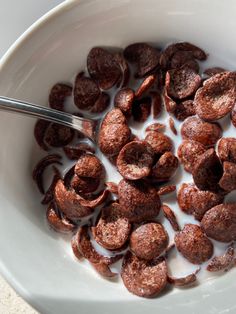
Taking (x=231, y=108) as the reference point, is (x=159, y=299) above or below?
below

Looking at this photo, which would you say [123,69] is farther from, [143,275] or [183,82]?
[143,275]

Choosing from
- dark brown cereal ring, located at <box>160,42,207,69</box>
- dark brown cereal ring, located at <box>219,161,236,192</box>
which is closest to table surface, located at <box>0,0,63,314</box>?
dark brown cereal ring, located at <box>160,42,207,69</box>

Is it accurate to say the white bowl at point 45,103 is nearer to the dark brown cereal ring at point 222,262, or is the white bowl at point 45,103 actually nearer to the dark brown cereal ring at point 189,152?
the dark brown cereal ring at point 222,262

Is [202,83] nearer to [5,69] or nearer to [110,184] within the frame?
[110,184]

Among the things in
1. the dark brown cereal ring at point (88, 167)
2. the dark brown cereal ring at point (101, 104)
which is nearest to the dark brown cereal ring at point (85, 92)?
the dark brown cereal ring at point (101, 104)

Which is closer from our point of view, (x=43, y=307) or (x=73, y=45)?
(x=43, y=307)

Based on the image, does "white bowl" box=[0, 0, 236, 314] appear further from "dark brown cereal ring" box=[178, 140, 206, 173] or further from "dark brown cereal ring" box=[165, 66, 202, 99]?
"dark brown cereal ring" box=[178, 140, 206, 173]

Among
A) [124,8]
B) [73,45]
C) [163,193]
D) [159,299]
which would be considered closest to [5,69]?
[73,45]
